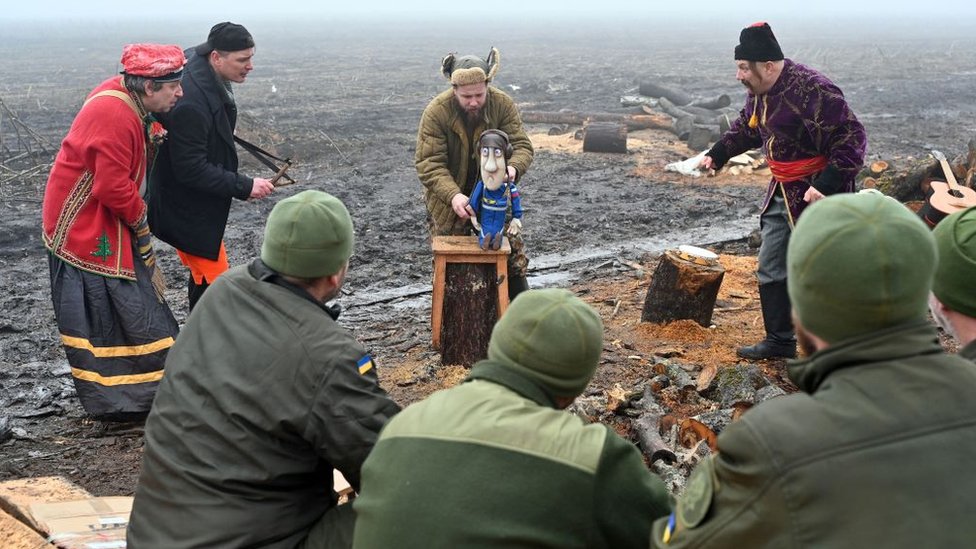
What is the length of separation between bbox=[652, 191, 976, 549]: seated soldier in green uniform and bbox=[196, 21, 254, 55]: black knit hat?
4547 mm

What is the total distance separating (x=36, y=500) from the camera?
4.39m

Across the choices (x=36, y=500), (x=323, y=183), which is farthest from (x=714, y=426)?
(x=323, y=183)

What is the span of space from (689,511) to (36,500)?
131 inches

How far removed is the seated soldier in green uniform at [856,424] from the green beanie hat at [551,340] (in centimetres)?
47

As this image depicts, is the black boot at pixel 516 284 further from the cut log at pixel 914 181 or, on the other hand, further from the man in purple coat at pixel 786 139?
the cut log at pixel 914 181

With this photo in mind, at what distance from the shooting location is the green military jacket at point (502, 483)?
2.31 metres

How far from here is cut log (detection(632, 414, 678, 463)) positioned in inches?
183

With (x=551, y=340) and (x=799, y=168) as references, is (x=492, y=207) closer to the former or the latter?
(x=799, y=168)

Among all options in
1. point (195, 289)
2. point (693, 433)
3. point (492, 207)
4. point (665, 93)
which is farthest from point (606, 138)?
point (693, 433)

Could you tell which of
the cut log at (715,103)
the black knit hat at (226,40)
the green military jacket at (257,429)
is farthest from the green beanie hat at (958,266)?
the cut log at (715,103)

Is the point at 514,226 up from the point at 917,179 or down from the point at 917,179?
up

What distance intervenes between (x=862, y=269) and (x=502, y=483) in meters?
0.94

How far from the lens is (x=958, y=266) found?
8.48ft

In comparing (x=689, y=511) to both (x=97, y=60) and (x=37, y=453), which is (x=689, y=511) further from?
(x=97, y=60)
